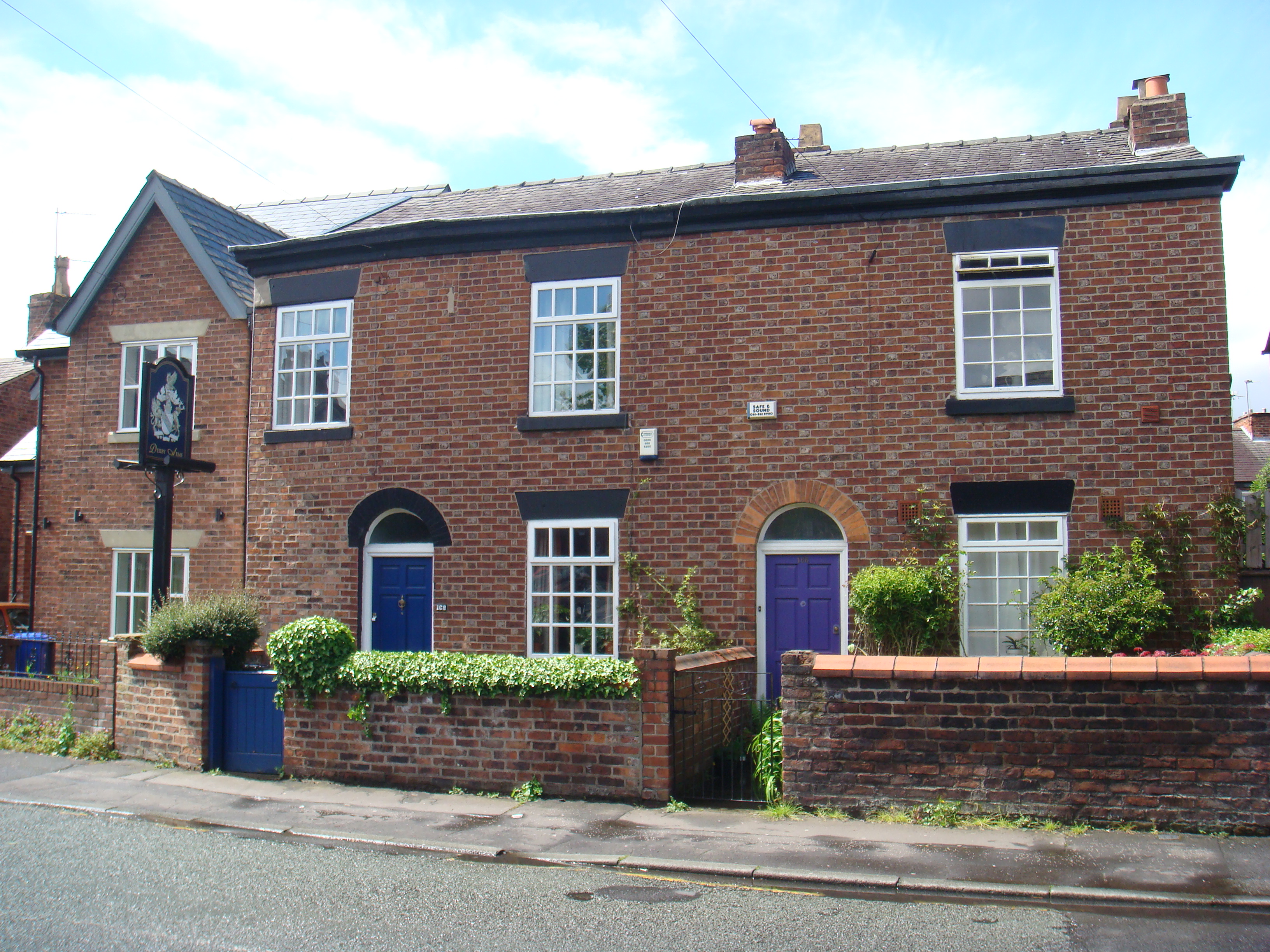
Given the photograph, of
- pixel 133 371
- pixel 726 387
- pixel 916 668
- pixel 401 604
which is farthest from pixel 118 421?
pixel 916 668

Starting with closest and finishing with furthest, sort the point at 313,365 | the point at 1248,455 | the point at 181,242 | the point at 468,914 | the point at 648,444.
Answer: the point at 468,914, the point at 648,444, the point at 313,365, the point at 181,242, the point at 1248,455

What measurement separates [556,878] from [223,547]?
360 inches

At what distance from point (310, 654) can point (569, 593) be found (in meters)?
3.44

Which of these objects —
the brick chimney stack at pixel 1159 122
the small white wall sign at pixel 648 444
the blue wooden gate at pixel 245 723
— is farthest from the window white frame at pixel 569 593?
the brick chimney stack at pixel 1159 122

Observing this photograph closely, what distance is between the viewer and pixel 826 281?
11.6 metres

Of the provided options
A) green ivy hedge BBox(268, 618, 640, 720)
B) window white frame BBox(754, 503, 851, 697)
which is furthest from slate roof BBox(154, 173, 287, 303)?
window white frame BBox(754, 503, 851, 697)

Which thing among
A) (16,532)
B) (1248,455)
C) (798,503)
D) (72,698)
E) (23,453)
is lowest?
(72,698)

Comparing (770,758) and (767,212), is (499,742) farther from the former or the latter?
(767,212)

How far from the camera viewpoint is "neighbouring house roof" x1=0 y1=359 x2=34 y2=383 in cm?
2231

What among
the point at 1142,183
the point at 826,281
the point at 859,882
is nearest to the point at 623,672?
the point at 859,882

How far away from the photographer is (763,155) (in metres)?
12.3

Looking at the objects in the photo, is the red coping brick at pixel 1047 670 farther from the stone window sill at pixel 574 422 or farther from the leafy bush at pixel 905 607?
the stone window sill at pixel 574 422

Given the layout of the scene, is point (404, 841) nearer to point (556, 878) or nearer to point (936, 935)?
point (556, 878)

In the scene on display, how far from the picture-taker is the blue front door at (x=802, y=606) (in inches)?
446
